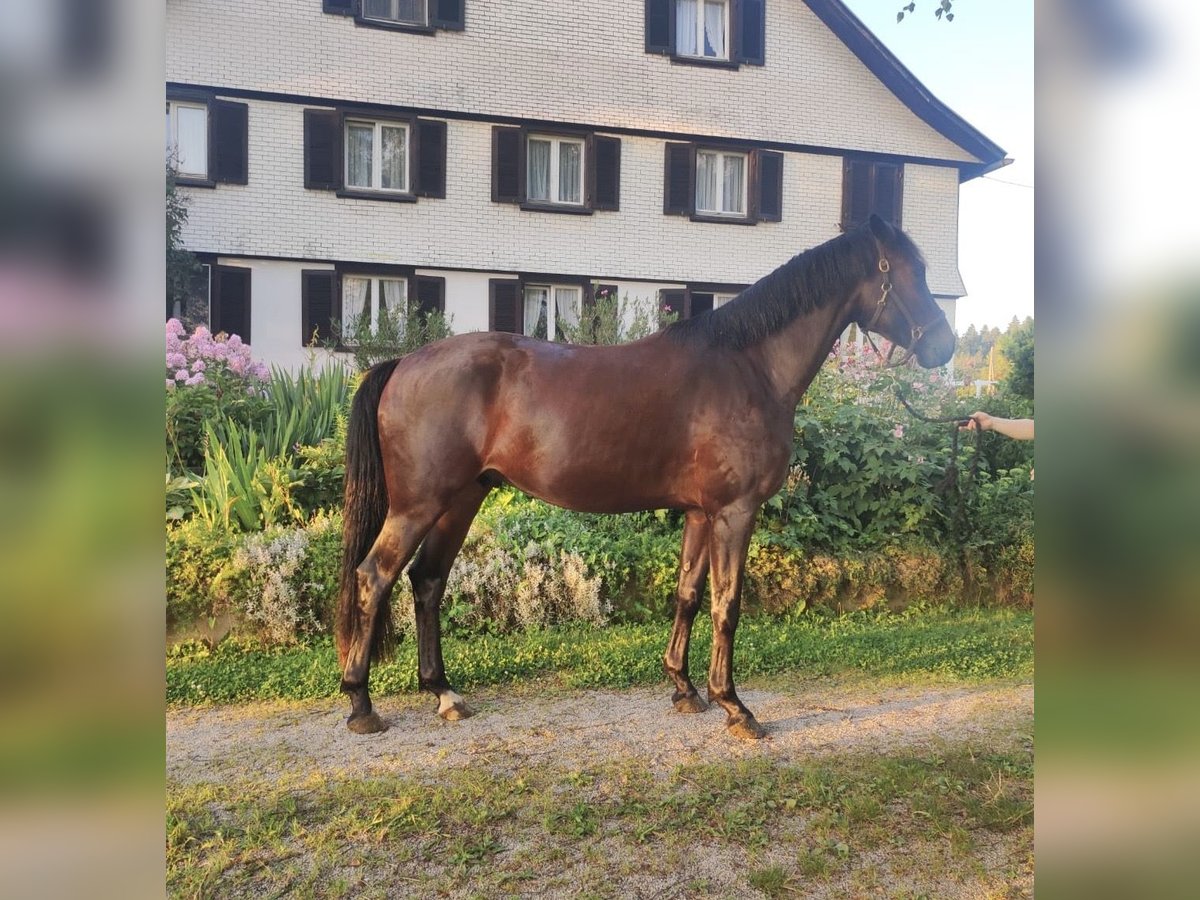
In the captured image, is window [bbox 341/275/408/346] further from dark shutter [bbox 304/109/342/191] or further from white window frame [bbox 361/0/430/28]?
white window frame [bbox 361/0/430/28]

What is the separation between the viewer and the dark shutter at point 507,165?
368 inches

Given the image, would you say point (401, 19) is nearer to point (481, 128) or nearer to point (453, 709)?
point (481, 128)

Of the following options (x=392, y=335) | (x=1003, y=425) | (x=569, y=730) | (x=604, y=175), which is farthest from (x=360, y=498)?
(x=604, y=175)

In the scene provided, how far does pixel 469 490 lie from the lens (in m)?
3.85

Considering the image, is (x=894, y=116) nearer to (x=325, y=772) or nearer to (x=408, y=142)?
(x=408, y=142)

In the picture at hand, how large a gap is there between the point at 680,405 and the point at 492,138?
6919 millimetres

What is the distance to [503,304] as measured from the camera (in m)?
9.69

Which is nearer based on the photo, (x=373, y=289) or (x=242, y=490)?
(x=242, y=490)

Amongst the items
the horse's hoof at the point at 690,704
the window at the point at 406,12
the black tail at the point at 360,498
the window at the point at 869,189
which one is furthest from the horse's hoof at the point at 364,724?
the window at the point at 406,12

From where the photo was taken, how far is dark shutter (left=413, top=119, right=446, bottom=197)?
9.15 m

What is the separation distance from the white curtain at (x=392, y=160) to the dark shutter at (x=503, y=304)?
62.4 inches

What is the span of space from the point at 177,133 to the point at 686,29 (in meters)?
5.87

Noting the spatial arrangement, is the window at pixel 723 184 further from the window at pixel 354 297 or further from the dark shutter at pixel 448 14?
the window at pixel 354 297
